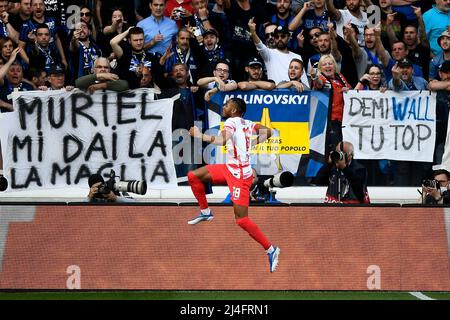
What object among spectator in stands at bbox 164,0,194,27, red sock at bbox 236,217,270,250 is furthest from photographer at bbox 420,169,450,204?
spectator in stands at bbox 164,0,194,27

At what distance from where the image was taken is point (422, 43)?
20062 millimetres

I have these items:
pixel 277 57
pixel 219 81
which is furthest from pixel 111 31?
pixel 277 57

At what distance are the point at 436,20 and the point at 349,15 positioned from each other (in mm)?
1402

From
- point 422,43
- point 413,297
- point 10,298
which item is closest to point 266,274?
point 413,297

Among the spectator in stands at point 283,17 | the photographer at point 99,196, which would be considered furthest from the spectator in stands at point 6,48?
the spectator in stands at point 283,17

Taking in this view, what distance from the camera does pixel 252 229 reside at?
14.6 m

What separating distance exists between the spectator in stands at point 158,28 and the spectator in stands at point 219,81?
0.98 metres

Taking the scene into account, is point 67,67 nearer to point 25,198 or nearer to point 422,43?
point 25,198

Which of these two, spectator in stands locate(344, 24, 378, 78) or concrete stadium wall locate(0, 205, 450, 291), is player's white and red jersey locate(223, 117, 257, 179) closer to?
concrete stadium wall locate(0, 205, 450, 291)

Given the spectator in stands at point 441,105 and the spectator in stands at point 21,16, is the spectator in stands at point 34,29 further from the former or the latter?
the spectator in stands at point 441,105

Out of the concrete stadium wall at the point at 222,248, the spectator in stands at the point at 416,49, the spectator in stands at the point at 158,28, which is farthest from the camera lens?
the spectator in stands at the point at 416,49

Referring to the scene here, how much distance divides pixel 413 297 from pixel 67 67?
6.77 metres

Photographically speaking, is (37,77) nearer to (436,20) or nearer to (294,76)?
(294,76)

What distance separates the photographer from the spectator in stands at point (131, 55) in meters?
18.7
